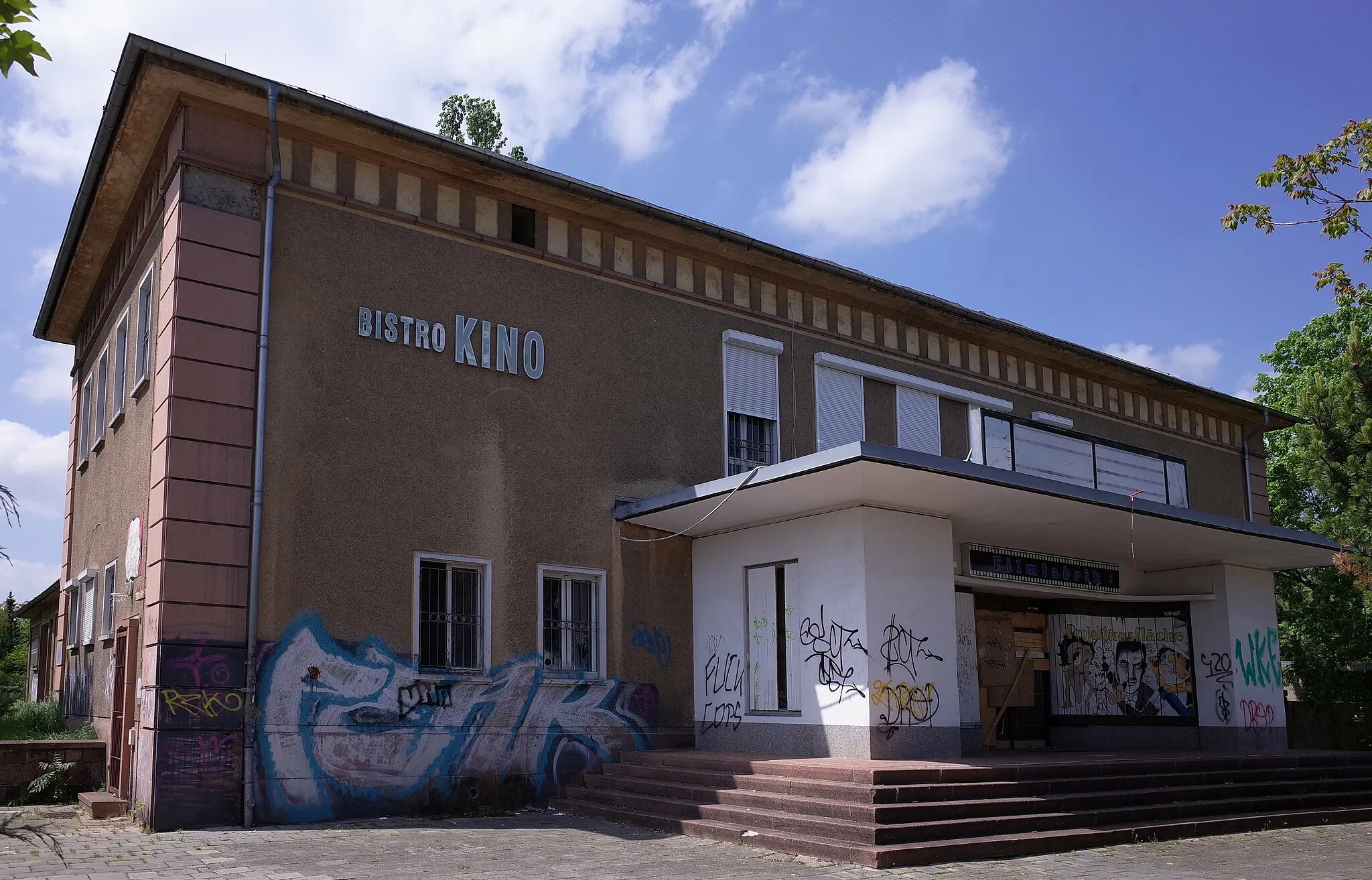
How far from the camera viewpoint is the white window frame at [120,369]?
14.4m

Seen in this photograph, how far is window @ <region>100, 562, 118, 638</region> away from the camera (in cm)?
1380

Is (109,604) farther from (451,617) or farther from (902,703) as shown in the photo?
(902,703)

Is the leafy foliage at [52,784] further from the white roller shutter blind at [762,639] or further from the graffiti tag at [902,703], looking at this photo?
the graffiti tag at [902,703]

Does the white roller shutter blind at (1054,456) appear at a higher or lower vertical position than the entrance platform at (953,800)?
higher

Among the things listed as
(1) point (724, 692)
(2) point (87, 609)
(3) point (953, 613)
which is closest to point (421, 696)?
(1) point (724, 692)

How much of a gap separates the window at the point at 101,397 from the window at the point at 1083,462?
454 inches

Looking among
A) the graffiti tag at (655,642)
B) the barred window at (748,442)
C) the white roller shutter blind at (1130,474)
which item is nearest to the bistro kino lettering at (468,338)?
the barred window at (748,442)

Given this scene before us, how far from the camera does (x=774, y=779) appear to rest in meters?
11.2

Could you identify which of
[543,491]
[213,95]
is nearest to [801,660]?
[543,491]

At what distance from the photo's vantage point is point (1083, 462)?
15.1 metres

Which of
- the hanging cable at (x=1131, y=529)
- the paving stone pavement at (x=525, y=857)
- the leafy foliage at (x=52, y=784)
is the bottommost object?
the paving stone pavement at (x=525, y=857)

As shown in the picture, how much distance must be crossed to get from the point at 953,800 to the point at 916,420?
8327 millimetres

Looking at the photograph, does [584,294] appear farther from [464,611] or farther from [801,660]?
[801,660]

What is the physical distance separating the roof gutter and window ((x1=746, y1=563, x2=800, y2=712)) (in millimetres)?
4679
